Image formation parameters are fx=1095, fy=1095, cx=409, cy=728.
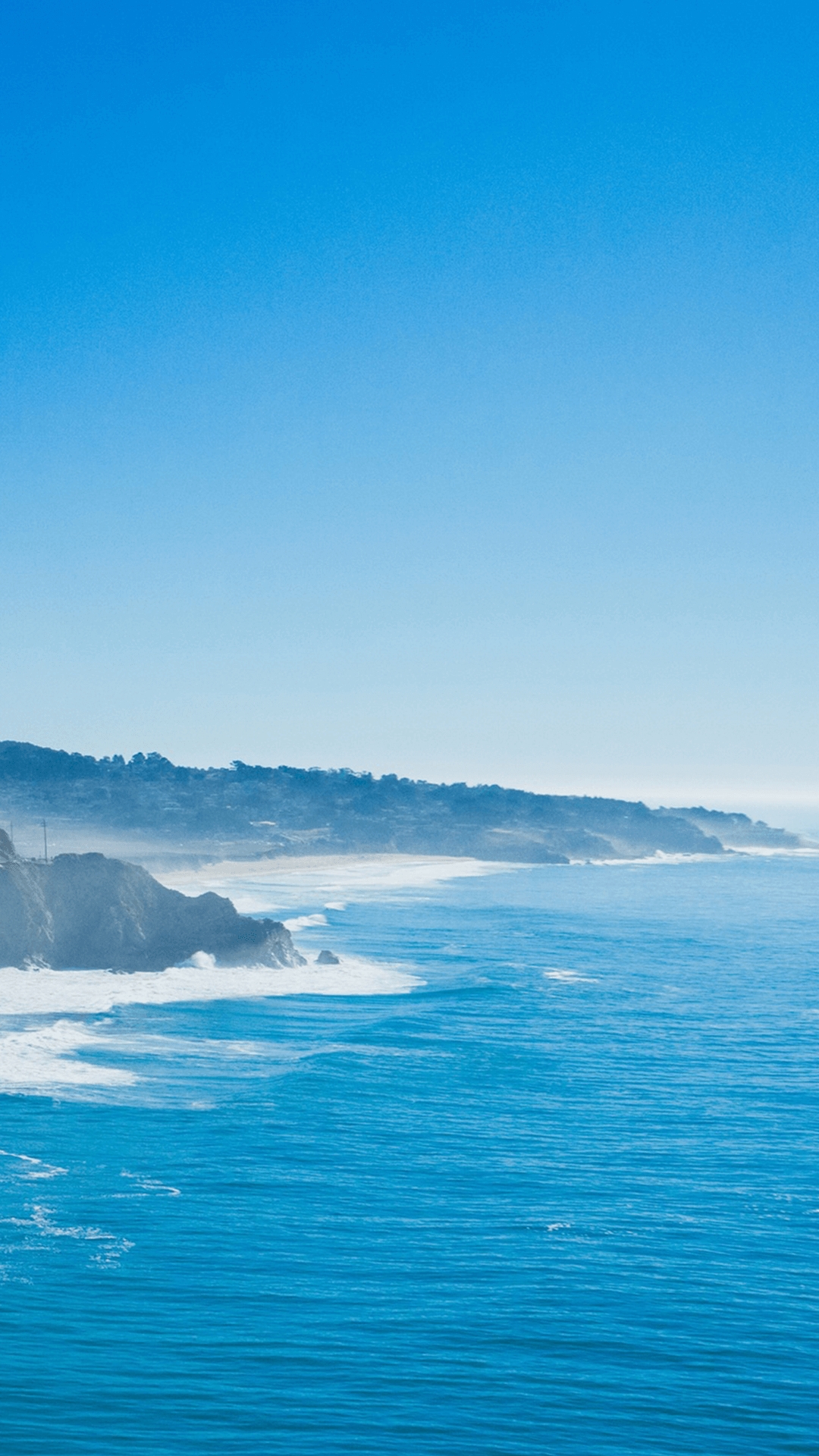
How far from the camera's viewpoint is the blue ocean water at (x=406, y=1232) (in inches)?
781

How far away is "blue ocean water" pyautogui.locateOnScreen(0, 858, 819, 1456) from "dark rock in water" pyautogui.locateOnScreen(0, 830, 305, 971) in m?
11.2

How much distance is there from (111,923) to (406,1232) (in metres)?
42.0

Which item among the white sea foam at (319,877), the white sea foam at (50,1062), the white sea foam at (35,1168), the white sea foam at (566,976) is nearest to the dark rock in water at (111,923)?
the white sea foam at (50,1062)

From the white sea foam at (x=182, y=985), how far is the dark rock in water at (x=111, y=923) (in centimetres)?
129

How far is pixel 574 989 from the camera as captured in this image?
63469 millimetres

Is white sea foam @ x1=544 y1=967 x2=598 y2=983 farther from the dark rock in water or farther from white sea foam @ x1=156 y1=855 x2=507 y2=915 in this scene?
white sea foam @ x1=156 y1=855 x2=507 y2=915

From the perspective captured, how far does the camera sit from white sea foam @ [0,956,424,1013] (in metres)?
53.8

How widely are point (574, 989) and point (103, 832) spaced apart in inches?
4688

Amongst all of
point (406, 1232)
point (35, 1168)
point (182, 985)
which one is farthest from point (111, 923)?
point (406, 1232)

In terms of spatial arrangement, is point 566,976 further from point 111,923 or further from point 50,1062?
point 50,1062

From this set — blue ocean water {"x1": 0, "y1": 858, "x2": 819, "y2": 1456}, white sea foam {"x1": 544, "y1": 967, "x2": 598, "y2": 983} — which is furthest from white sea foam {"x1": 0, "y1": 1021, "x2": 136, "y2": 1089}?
white sea foam {"x1": 544, "y1": 967, "x2": 598, "y2": 983}

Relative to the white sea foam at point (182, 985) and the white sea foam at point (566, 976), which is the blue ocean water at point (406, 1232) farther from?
the white sea foam at point (566, 976)

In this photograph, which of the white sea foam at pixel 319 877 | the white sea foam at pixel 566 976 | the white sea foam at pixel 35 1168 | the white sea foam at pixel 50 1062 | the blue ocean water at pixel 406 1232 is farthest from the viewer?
the white sea foam at pixel 319 877

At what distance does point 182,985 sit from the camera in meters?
60.4
